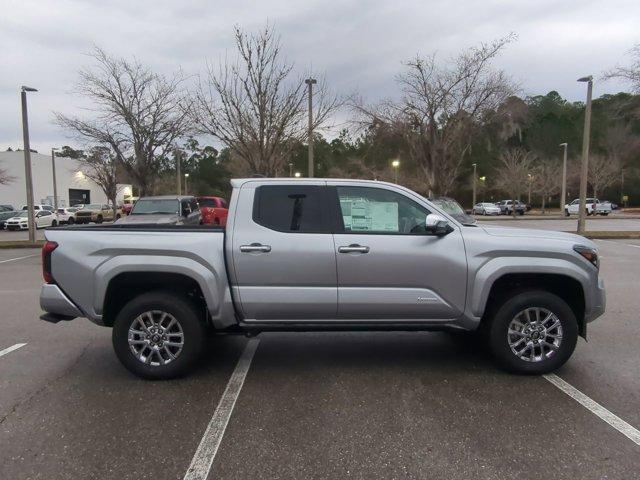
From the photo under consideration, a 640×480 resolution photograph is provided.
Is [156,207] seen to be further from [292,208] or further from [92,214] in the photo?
[92,214]

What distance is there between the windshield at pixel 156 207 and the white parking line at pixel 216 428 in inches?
419

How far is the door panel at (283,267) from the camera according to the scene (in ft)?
14.7

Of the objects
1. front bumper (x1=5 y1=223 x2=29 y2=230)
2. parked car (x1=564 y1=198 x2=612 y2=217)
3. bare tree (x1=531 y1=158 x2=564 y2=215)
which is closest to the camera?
front bumper (x1=5 y1=223 x2=29 y2=230)

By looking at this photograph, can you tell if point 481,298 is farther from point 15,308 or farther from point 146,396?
point 15,308

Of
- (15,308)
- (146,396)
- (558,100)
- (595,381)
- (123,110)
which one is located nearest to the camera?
(146,396)

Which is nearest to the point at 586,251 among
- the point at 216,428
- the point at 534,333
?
the point at 534,333

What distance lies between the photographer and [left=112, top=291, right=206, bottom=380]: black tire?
4531 millimetres

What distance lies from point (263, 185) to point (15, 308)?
5.35 meters

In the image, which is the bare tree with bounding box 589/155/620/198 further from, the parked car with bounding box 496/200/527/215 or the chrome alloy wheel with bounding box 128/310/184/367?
the chrome alloy wheel with bounding box 128/310/184/367

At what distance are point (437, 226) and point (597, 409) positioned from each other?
1.89 m

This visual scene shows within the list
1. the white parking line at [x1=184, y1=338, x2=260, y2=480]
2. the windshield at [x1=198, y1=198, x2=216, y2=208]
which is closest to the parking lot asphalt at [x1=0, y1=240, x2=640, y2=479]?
the white parking line at [x1=184, y1=338, x2=260, y2=480]

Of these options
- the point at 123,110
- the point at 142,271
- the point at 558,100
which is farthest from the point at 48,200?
the point at 558,100

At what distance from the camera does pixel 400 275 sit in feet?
14.9

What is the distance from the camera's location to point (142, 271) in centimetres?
448
